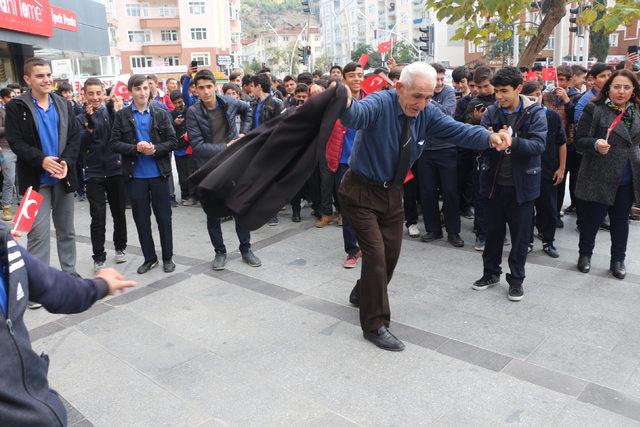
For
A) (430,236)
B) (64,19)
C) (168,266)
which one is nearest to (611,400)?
(430,236)

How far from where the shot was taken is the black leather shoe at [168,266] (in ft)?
19.7

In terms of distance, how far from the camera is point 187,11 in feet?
198

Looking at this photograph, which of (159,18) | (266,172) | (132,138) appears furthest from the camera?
(159,18)

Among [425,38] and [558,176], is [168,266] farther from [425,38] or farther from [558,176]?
[425,38]

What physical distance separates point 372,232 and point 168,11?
209 ft

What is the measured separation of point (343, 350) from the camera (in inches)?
162

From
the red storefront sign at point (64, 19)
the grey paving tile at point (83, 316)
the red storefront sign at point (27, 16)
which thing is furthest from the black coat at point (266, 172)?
the red storefront sign at point (64, 19)

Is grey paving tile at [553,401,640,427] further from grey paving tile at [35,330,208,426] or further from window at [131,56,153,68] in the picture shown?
window at [131,56,153,68]

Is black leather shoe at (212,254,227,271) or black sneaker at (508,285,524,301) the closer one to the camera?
black sneaker at (508,285,524,301)

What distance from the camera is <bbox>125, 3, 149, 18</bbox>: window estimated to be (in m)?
60.5

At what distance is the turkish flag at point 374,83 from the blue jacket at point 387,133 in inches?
67.3

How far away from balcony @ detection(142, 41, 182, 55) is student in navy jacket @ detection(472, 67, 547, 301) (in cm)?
6129

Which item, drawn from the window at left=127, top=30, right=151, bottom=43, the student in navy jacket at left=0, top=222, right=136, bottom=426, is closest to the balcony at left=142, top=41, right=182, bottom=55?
the window at left=127, top=30, right=151, bottom=43

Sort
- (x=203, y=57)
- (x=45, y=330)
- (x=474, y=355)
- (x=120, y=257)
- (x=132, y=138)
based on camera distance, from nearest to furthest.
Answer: (x=474, y=355) → (x=45, y=330) → (x=132, y=138) → (x=120, y=257) → (x=203, y=57)
